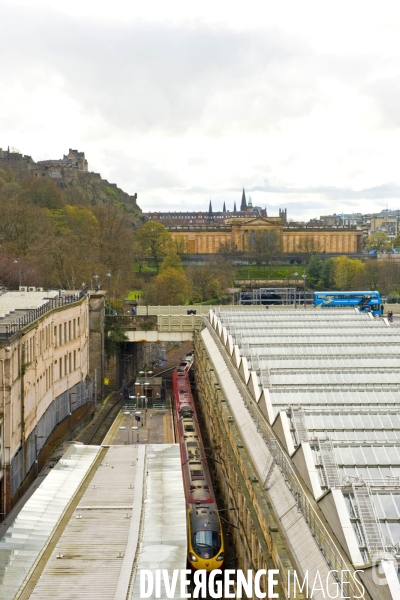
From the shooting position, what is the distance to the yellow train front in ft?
75.2

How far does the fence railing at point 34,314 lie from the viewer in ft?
98.6

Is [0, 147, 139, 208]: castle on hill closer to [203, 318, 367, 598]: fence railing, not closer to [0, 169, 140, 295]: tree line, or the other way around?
[0, 169, 140, 295]: tree line

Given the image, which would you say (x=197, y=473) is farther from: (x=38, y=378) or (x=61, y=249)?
(x=61, y=249)

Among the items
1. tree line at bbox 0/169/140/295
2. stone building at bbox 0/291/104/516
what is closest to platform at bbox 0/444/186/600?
stone building at bbox 0/291/104/516

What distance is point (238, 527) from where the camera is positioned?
23562 mm

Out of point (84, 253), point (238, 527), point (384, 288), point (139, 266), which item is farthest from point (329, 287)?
point (238, 527)

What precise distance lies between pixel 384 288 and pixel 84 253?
45.6 metres

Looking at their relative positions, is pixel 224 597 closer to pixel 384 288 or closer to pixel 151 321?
pixel 151 321

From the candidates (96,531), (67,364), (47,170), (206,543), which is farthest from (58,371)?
(47,170)

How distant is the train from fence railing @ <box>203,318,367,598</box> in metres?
3.53

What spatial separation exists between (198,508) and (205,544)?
1973 millimetres

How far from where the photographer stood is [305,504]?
16609 millimetres

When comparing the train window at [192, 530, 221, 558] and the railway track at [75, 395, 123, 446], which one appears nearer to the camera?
the train window at [192, 530, 221, 558]

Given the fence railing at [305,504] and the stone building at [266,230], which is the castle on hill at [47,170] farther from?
the fence railing at [305,504]
